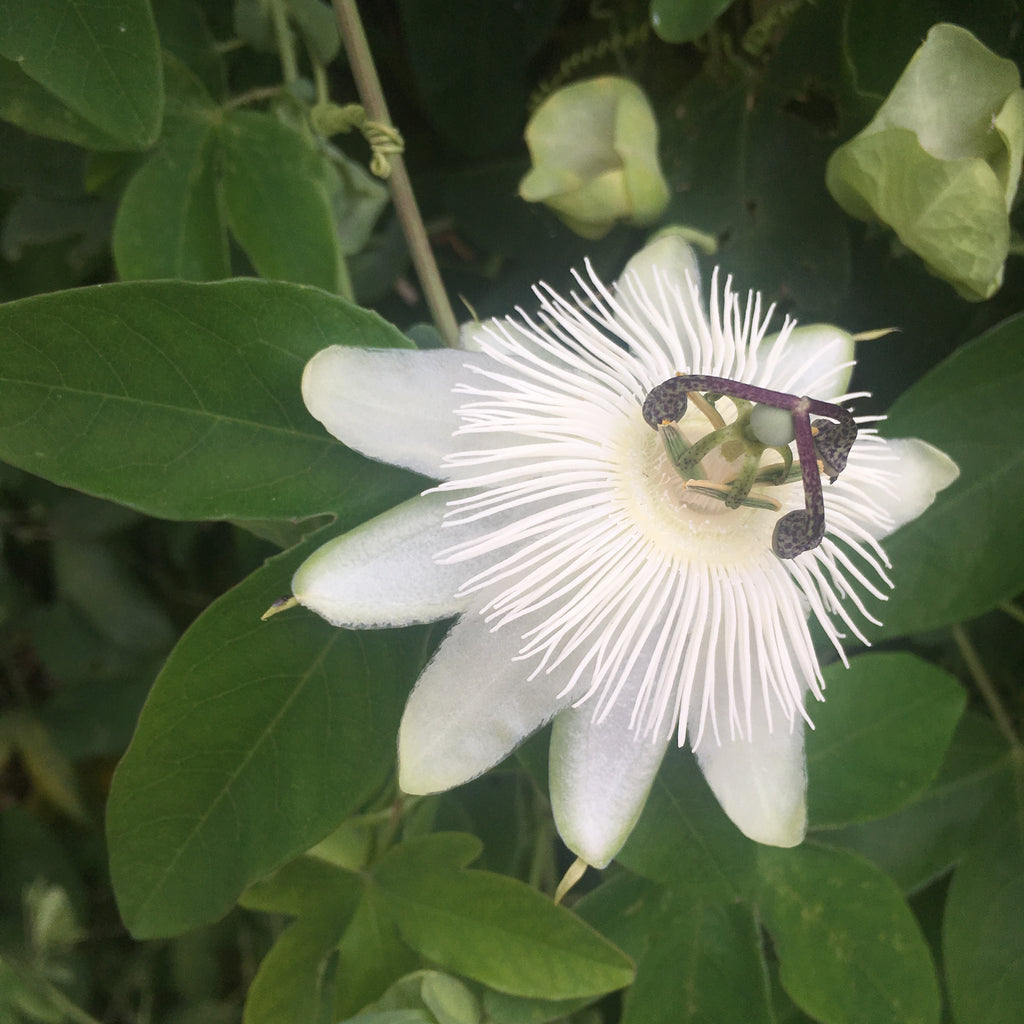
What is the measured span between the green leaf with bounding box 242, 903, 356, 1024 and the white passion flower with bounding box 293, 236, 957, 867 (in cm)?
36

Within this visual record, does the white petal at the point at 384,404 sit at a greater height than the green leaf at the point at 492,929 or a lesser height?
greater

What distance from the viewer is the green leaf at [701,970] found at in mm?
977

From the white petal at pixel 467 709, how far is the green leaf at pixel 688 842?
21 cm

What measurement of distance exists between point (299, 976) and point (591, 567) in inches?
23.3

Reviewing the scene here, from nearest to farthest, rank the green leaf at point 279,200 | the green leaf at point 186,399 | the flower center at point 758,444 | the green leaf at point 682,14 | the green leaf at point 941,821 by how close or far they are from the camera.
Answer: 1. the flower center at point 758,444
2. the green leaf at point 186,399
3. the green leaf at point 682,14
4. the green leaf at point 279,200
5. the green leaf at point 941,821

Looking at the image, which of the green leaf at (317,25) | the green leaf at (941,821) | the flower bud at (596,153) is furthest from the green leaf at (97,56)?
the green leaf at (941,821)

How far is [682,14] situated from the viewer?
0.87m

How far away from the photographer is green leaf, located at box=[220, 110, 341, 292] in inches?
38.1

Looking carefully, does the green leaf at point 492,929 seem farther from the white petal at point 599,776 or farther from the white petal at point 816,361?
the white petal at point 816,361

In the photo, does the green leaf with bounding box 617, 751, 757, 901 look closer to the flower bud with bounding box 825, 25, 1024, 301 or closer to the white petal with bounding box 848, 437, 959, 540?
the white petal with bounding box 848, 437, 959, 540

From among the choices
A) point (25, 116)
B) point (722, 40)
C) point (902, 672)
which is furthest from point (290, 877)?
point (722, 40)

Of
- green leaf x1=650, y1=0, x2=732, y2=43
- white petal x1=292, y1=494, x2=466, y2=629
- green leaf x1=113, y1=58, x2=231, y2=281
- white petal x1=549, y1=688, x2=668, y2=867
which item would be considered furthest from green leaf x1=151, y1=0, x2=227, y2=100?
white petal x1=549, y1=688, x2=668, y2=867

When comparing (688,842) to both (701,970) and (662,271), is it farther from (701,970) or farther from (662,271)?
(662,271)

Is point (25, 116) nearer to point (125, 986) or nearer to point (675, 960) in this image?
point (675, 960)
